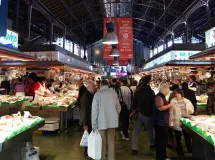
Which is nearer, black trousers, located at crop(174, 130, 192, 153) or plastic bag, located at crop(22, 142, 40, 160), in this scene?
plastic bag, located at crop(22, 142, 40, 160)

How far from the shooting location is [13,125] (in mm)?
4559

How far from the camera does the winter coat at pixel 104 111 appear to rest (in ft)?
15.7

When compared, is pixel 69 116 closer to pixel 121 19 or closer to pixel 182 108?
pixel 182 108

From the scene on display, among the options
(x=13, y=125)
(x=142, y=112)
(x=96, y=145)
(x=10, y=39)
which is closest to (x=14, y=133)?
(x=13, y=125)

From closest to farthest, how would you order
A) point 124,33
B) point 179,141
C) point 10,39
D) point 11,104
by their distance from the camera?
point 179,141 < point 10,39 < point 11,104 < point 124,33

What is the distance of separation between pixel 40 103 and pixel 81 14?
14.7 m

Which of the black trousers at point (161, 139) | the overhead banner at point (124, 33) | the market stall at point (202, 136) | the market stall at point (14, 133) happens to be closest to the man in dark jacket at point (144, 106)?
the black trousers at point (161, 139)

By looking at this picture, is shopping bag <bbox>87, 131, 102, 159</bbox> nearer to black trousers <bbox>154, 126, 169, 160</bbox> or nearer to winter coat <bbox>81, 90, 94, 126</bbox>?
winter coat <bbox>81, 90, 94, 126</bbox>

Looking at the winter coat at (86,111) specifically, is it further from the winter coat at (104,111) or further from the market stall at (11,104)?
the market stall at (11,104)

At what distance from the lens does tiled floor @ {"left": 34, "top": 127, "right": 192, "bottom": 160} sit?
5.73m

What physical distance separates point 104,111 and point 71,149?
2024 millimetres

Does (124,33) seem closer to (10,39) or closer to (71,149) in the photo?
(10,39)

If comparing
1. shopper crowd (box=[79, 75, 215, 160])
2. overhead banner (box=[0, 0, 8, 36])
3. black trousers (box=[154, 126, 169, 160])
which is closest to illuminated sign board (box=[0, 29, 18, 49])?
overhead banner (box=[0, 0, 8, 36])

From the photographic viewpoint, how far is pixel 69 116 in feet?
33.4
